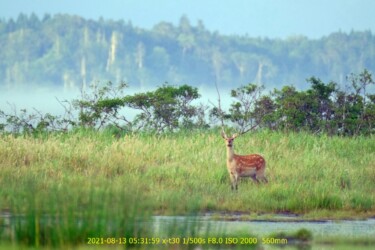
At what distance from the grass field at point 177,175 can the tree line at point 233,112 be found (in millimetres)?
5553

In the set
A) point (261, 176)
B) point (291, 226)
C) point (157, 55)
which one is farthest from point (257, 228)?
point (157, 55)

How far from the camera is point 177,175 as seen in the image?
1644 centimetres

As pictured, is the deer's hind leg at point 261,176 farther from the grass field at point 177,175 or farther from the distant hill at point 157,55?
the distant hill at point 157,55

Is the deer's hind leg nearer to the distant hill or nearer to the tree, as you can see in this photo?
the tree

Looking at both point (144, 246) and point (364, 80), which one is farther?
point (364, 80)

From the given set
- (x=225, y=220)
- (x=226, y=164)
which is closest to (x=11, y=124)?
(x=226, y=164)

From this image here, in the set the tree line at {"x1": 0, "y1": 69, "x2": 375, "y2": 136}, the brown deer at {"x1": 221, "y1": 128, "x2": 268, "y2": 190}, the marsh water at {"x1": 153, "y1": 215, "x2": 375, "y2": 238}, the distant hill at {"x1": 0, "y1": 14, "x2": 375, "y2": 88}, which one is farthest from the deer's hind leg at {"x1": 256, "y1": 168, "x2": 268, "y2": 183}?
the distant hill at {"x1": 0, "y1": 14, "x2": 375, "y2": 88}

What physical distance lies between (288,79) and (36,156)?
129388mm

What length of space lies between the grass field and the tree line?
555 cm

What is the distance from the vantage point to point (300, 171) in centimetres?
1697

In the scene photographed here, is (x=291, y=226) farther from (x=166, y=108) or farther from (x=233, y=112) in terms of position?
(x=233, y=112)

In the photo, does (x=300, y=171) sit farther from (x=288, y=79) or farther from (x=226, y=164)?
(x=288, y=79)

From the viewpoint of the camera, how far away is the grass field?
9969mm

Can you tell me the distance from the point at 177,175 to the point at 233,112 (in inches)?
499
